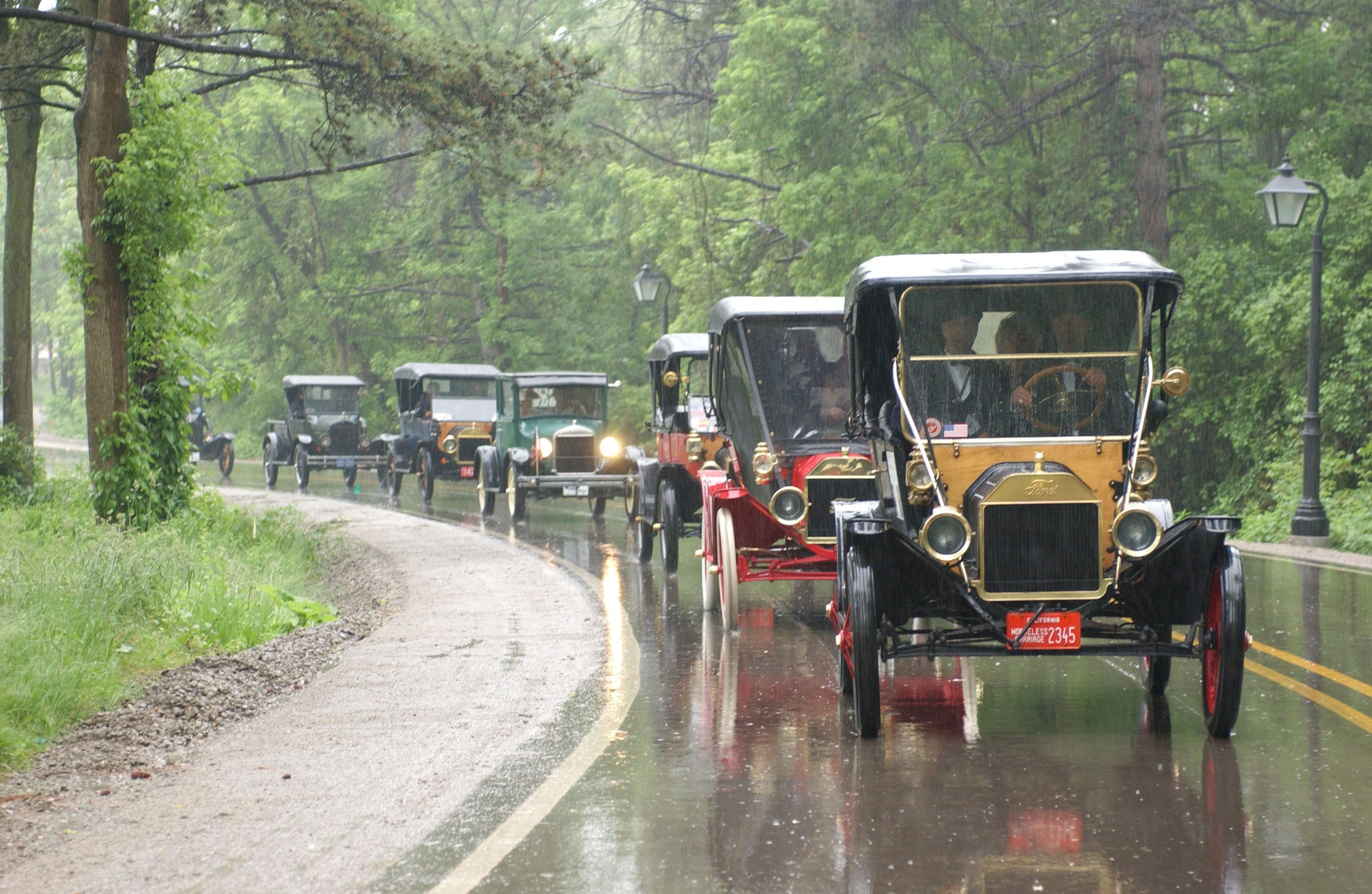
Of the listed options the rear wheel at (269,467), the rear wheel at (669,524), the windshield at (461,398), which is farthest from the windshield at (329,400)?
the rear wheel at (669,524)

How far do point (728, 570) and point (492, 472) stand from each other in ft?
45.4

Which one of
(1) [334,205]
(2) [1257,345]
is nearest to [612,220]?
(1) [334,205]

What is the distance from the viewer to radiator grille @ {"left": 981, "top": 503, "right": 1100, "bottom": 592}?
7887 mm

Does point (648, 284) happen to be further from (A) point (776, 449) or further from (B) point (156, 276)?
(A) point (776, 449)

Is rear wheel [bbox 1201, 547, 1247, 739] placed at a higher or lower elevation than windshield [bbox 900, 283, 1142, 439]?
lower

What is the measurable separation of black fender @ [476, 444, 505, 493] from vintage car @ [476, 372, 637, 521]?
0.01 m

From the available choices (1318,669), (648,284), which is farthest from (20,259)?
(1318,669)

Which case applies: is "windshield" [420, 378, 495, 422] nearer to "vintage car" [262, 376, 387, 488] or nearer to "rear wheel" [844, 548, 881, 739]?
"vintage car" [262, 376, 387, 488]

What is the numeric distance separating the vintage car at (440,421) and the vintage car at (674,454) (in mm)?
10645

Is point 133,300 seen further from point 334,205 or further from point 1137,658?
point 334,205

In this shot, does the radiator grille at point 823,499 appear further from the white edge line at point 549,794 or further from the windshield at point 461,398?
the windshield at point 461,398

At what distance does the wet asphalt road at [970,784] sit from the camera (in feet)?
18.4

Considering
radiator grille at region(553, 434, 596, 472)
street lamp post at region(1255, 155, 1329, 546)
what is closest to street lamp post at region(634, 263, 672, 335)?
radiator grille at region(553, 434, 596, 472)

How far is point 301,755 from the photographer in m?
7.54
